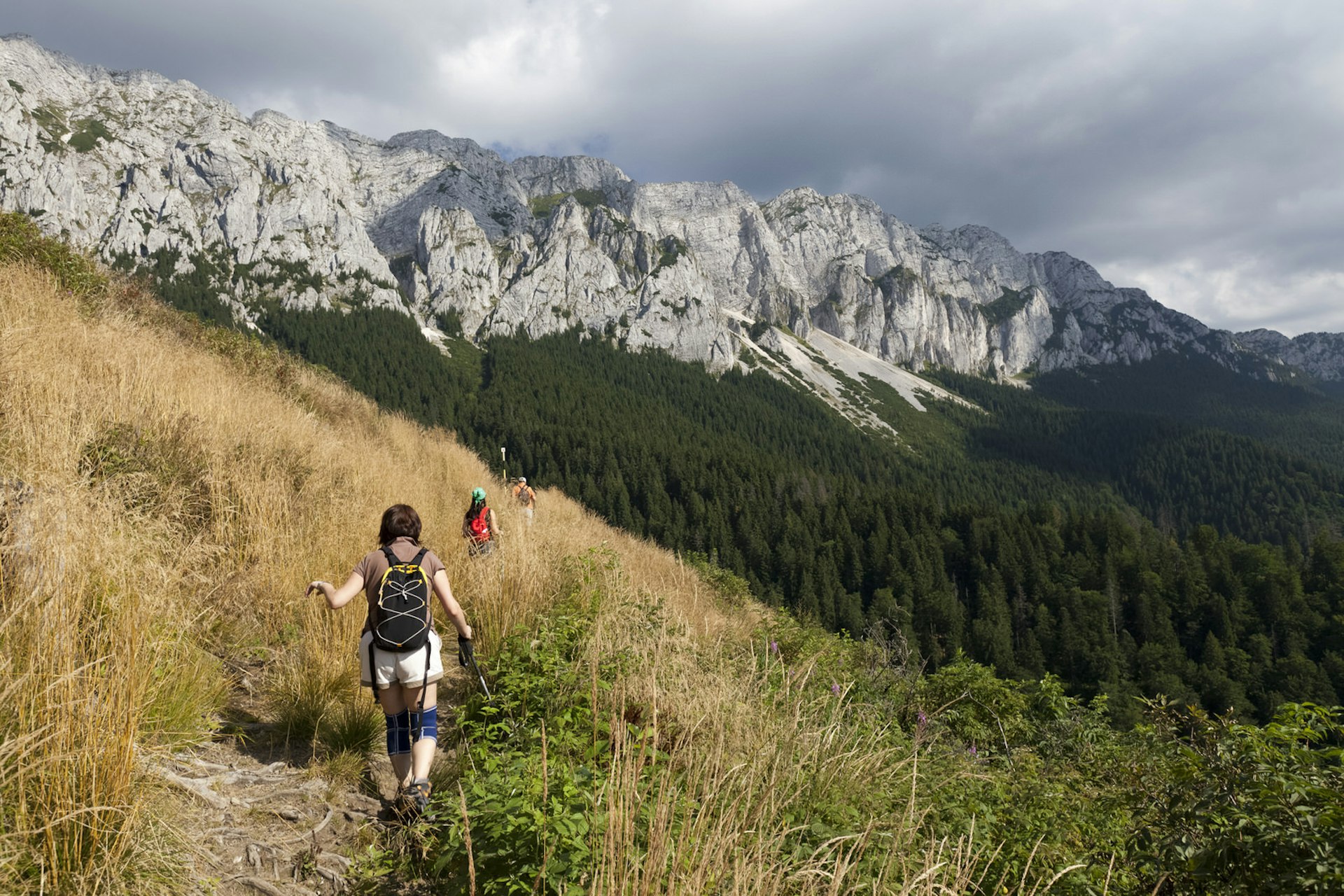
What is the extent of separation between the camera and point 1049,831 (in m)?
3.71

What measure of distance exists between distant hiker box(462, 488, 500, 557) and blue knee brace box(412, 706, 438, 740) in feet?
10.1

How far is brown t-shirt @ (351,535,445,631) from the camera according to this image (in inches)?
132

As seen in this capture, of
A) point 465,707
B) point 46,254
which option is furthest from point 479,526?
point 46,254

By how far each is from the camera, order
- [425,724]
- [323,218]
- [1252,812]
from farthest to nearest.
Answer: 1. [323,218]
2. [425,724]
3. [1252,812]

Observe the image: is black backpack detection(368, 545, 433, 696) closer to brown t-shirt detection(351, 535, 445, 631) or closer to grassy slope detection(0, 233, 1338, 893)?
brown t-shirt detection(351, 535, 445, 631)

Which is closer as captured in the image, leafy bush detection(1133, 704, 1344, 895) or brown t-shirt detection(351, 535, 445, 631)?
leafy bush detection(1133, 704, 1344, 895)

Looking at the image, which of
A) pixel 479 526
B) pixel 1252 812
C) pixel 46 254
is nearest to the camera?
pixel 1252 812

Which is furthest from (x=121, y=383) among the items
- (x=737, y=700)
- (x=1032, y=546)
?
(x=1032, y=546)

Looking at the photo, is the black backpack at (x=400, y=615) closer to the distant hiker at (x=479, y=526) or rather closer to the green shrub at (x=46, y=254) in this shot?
the distant hiker at (x=479, y=526)

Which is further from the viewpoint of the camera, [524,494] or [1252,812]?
[524,494]

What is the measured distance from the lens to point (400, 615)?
10.6ft

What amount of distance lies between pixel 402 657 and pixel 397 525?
773mm

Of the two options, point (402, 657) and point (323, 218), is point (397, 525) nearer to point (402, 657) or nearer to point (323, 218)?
point (402, 657)

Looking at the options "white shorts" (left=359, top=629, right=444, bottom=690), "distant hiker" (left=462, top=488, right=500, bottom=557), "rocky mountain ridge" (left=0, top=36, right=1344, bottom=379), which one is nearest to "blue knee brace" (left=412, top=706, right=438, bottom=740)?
"white shorts" (left=359, top=629, right=444, bottom=690)
